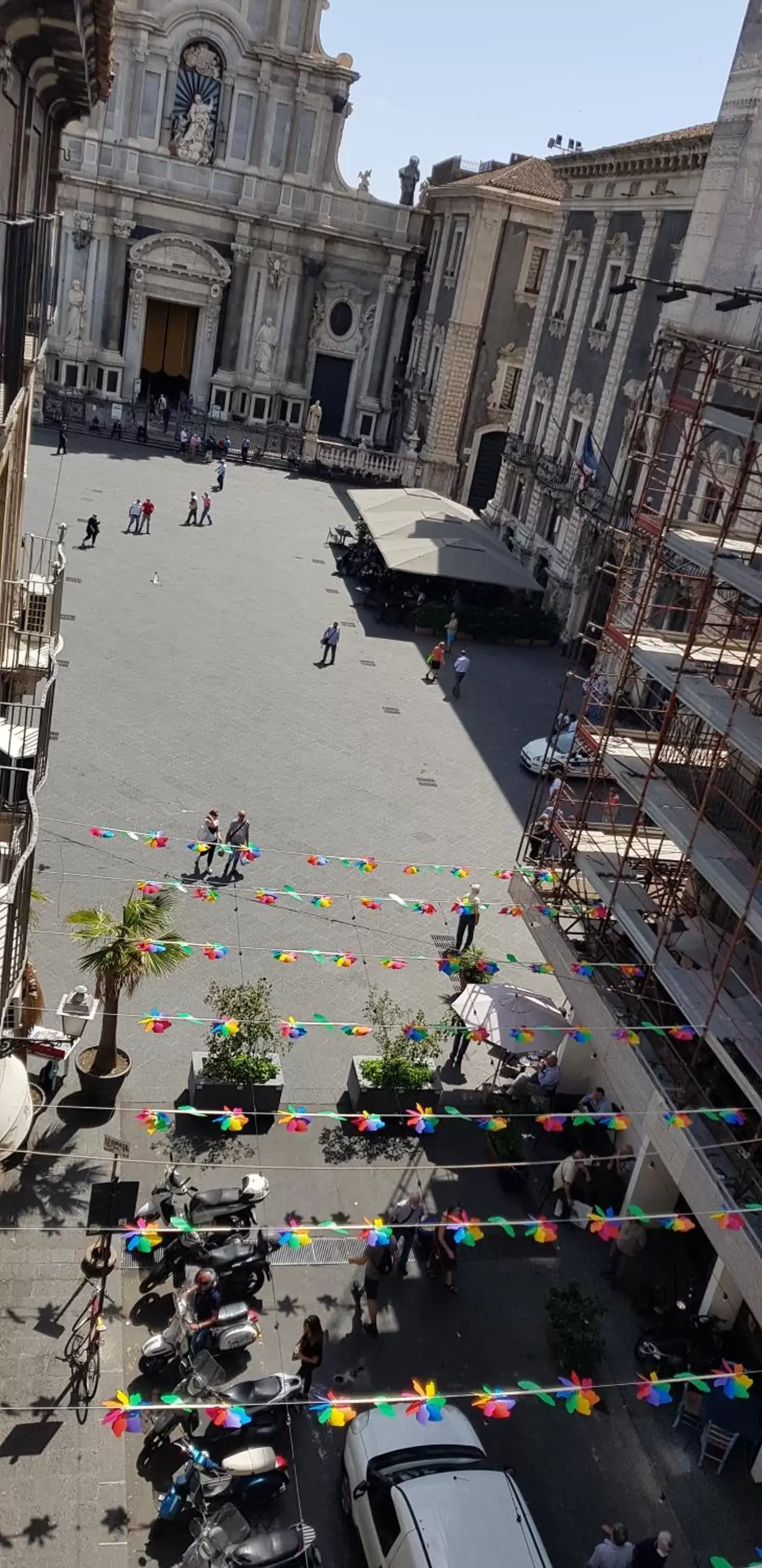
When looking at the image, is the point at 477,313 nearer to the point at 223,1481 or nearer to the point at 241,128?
the point at 241,128

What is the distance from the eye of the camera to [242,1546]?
365 inches

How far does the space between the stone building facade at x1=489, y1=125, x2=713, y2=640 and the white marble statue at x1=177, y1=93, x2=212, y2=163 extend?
739 inches

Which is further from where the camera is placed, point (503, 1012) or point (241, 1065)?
point (503, 1012)

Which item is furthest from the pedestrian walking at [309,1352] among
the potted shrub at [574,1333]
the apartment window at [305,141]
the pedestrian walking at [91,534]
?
the apartment window at [305,141]

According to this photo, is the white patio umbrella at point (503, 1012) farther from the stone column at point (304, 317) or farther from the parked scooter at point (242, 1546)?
the stone column at point (304, 317)

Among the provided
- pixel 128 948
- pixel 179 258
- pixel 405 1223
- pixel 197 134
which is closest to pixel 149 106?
pixel 197 134

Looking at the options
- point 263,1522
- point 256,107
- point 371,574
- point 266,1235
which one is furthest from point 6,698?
point 256,107

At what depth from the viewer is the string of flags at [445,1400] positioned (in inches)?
376

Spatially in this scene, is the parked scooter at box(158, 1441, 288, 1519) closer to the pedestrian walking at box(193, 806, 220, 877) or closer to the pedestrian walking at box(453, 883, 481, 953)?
the pedestrian walking at box(453, 883, 481, 953)

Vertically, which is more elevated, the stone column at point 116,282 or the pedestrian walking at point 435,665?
the stone column at point 116,282

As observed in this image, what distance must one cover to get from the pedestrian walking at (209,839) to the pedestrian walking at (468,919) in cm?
391

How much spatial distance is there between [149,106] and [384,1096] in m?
49.2

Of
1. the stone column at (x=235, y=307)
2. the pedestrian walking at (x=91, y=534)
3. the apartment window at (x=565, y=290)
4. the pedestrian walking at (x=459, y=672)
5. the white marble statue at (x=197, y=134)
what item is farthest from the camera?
the stone column at (x=235, y=307)

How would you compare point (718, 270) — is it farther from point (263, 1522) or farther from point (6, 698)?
point (263, 1522)
